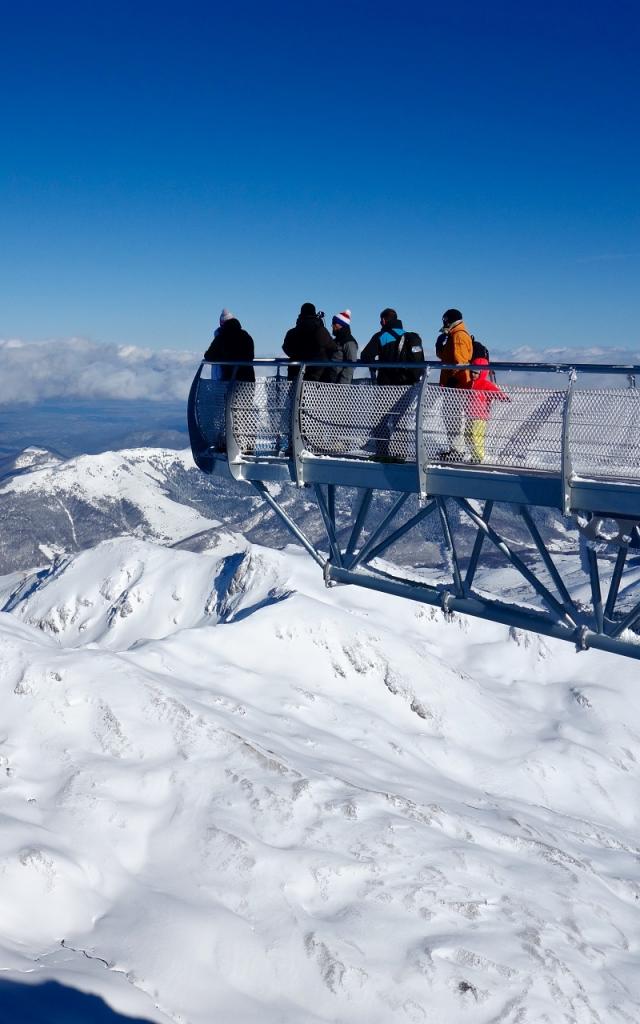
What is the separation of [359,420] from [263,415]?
224cm

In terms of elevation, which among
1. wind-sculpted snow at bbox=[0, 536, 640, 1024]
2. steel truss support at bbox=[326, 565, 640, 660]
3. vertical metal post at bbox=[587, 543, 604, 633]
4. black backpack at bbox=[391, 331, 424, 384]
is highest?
black backpack at bbox=[391, 331, 424, 384]

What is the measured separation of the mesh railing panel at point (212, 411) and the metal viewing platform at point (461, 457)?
0.03m

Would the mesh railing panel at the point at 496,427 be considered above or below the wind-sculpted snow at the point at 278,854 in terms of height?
above

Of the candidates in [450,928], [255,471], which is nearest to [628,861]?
[450,928]

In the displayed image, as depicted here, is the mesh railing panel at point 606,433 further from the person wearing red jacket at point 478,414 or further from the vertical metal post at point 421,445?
the vertical metal post at point 421,445

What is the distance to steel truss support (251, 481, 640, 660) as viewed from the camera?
1403cm

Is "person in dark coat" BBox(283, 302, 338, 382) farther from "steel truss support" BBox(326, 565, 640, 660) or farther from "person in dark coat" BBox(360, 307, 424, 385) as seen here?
"steel truss support" BBox(326, 565, 640, 660)

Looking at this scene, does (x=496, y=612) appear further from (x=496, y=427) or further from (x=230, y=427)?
(x=230, y=427)

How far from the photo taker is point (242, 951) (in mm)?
59781

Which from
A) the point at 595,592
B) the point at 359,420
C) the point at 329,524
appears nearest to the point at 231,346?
the point at 359,420

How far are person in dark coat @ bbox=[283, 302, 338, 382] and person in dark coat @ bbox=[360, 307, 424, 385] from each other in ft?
2.15

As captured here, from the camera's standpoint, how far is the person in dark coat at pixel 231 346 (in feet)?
57.2

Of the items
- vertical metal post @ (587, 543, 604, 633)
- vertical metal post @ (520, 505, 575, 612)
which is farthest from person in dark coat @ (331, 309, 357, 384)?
vertical metal post @ (587, 543, 604, 633)

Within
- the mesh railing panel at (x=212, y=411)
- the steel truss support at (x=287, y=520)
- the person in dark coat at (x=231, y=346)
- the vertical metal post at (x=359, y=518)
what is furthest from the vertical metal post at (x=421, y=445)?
the mesh railing panel at (x=212, y=411)
